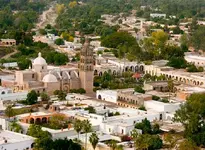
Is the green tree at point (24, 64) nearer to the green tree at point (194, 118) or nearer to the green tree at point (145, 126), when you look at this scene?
the green tree at point (145, 126)

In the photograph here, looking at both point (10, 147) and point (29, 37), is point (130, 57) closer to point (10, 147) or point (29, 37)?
point (29, 37)

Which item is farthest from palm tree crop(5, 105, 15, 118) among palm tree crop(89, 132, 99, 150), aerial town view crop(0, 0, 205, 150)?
palm tree crop(89, 132, 99, 150)

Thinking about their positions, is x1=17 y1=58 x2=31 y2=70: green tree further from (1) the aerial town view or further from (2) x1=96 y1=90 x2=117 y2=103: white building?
(2) x1=96 y1=90 x2=117 y2=103: white building

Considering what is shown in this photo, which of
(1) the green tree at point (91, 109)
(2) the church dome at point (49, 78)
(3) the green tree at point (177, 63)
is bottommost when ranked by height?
(1) the green tree at point (91, 109)

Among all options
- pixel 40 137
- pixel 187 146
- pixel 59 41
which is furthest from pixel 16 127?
pixel 59 41

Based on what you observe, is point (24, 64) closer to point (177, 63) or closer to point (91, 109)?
point (177, 63)

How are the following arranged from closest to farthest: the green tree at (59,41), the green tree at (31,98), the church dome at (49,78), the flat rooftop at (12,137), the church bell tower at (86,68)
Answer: the flat rooftop at (12,137)
the green tree at (31,98)
the church dome at (49,78)
the church bell tower at (86,68)
the green tree at (59,41)

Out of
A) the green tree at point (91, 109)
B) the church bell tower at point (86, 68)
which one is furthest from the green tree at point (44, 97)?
the church bell tower at point (86, 68)

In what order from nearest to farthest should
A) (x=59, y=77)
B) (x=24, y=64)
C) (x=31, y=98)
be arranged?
(x=31, y=98) → (x=59, y=77) → (x=24, y=64)
